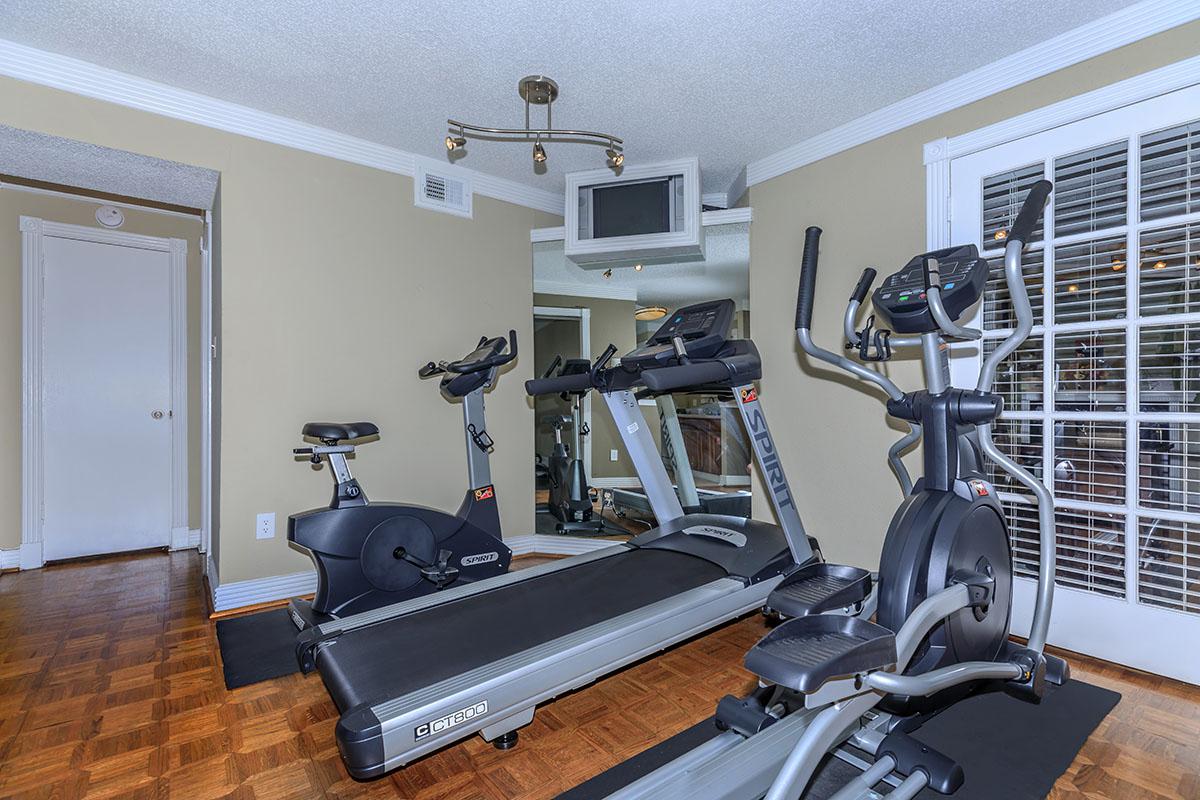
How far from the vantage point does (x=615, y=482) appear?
4227 mm

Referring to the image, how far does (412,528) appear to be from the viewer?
2.64 metres

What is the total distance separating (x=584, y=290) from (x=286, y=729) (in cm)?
300

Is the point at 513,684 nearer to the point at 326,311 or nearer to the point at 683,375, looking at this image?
the point at 683,375

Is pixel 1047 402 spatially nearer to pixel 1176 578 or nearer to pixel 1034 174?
pixel 1176 578

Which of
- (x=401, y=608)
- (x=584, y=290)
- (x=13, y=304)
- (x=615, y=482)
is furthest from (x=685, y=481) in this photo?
(x=13, y=304)

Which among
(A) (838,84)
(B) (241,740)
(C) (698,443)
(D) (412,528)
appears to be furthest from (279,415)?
(A) (838,84)

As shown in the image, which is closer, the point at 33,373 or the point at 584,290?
the point at 33,373

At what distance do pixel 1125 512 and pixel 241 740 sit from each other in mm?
3165

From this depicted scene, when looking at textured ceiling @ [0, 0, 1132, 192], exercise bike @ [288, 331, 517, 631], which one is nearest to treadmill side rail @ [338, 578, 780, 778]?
exercise bike @ [288, 331, 517, 631]

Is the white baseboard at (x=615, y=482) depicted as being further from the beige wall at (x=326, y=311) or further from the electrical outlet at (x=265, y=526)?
the electrical outlet at (x=265, y=526)

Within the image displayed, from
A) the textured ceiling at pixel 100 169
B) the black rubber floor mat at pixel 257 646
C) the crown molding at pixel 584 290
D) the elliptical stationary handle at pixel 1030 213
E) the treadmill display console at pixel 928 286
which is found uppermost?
the textured ceiling at pixel 100 169

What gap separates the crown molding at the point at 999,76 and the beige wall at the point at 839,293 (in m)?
0.05

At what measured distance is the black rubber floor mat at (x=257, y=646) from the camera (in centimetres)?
218

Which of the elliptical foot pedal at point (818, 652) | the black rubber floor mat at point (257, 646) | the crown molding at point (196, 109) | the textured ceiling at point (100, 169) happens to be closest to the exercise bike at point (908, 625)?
the elliptical foot pedal at point (818, 652)
